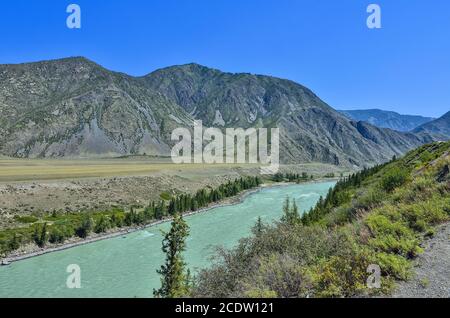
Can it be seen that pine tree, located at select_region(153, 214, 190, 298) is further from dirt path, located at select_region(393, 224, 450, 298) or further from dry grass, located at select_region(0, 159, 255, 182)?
dry grass, located at select_region(0, 159, 255, 182)

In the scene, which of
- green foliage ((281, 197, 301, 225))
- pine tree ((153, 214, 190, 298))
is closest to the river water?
pine tree ((153, 214, 190, 298))

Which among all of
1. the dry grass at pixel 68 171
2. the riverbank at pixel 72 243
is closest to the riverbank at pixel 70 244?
the riverbank at pixel 72 243

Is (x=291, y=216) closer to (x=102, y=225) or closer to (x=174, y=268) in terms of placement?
(x=174, y=268)

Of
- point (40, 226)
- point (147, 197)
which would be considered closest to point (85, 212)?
point (40, 226)

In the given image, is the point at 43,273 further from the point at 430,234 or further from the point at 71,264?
the point at 430,234

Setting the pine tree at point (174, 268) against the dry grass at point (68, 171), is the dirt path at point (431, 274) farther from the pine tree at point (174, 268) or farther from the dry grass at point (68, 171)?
the dry grass at point (68, 171)
